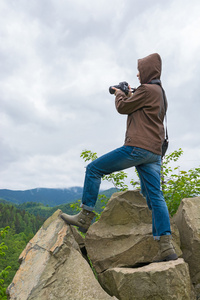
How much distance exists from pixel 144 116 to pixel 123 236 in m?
2.38

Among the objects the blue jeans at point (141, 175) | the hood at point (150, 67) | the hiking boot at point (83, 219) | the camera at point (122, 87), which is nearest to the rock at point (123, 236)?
the hiking boot at point (83, 219)

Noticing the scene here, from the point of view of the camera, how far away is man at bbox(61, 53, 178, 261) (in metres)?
3.87

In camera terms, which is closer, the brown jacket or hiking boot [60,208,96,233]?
the brown jacket

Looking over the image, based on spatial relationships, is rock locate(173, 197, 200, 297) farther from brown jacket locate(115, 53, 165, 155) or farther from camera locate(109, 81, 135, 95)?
camera locate(109, 81, 135, 95)

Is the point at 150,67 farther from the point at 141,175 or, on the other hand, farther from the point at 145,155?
the point at 141,175

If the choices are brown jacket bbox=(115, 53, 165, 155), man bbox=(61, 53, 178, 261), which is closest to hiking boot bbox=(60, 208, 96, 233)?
man bbox=(61, 53, 178, 261)

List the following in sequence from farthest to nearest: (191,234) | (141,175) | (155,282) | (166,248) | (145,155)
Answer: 1. (191,234)
2. (141,175)
3. (145,155)
4. (166,248)
5. (155,282)

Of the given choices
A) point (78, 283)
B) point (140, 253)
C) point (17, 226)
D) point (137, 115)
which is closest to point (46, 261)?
point (78, 283)

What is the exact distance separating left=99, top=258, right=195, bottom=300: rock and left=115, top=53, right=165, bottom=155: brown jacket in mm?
1753

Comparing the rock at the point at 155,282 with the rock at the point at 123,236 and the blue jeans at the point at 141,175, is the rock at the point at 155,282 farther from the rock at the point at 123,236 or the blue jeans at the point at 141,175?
the rock at the point at 123,236

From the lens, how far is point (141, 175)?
4156 mm

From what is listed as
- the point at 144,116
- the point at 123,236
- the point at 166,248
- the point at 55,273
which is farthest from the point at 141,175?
the point at 55,273

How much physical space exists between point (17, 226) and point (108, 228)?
11235cm

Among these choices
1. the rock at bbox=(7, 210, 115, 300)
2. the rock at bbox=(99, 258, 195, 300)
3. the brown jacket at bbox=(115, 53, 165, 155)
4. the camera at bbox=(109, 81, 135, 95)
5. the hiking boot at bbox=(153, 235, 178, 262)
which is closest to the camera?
the rock at bbox=(99, 258, 195, 300)
